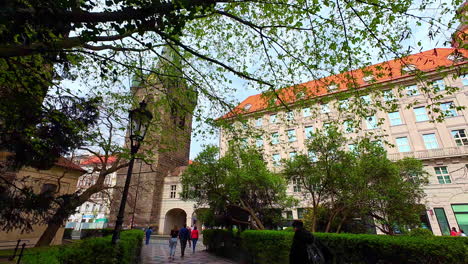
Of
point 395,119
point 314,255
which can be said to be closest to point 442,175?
point 395,119

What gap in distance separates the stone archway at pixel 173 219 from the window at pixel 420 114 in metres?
32.5

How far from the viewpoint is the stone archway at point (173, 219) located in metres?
33.5

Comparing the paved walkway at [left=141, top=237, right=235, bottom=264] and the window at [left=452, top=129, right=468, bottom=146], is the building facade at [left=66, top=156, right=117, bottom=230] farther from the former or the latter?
the window at [left=452, top=129, right=468, bottom=146]

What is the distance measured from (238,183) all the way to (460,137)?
2334 centimetres

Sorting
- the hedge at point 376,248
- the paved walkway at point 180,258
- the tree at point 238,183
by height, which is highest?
the tree at point 238,183

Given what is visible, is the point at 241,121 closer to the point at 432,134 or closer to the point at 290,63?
the point at 290,63

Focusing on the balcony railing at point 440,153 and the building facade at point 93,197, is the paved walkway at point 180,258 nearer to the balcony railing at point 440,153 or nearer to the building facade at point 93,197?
the building facade at point 93,197

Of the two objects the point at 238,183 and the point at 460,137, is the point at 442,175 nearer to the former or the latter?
the point at 460,137

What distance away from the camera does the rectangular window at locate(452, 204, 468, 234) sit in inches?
763

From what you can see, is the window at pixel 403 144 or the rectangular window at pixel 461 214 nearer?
the rectangular window at pixel 461 214

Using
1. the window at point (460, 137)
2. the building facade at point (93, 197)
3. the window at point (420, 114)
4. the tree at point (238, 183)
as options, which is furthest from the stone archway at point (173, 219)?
the window at point (460, 137)

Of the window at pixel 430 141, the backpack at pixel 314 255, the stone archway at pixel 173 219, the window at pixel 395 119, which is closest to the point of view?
the backpack at pixel 314 255

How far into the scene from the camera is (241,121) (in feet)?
24.4

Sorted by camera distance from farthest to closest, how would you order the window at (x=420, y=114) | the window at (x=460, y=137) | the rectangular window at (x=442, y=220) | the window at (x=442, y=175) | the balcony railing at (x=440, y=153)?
the window at (x=420, y=114), the window at (x=460, y=137), the window at (x=442, y=175), the balcony railing at (x=440, y=153), the rectangular window at (x=442, y=220)
